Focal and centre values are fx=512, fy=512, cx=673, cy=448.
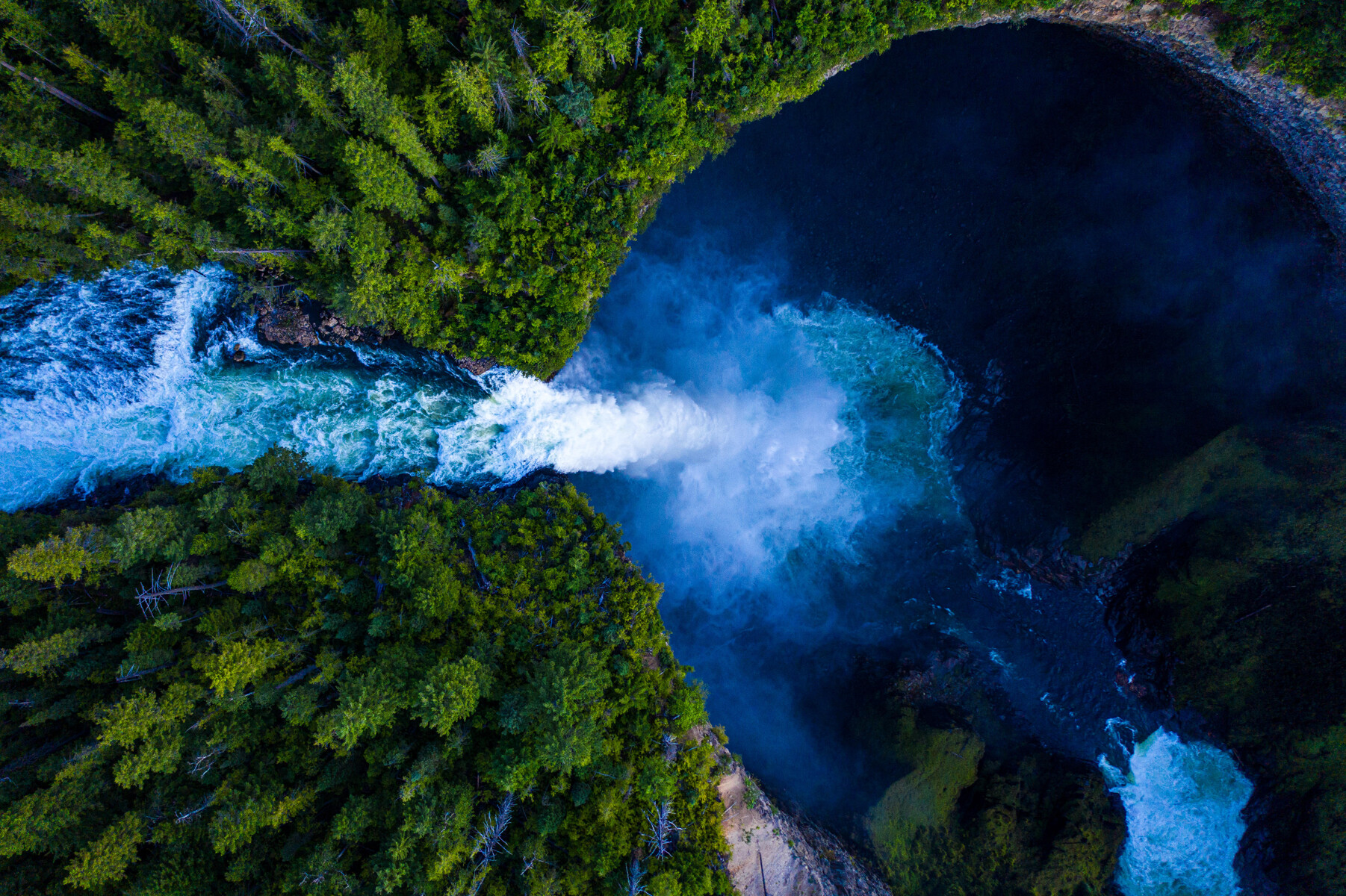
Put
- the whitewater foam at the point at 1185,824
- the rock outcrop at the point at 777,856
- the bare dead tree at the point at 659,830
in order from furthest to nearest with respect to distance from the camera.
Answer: the whitewater foam at the point at 1185,824, the rock outcrop at the point at 777,856, the bare dead tree at the point at 659,830

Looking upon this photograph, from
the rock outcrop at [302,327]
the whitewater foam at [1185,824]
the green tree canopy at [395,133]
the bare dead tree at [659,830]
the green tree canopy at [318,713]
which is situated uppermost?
the green tree canopy at [395,133]

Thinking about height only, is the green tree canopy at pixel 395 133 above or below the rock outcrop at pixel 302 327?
above

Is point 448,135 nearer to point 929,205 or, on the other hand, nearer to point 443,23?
point 443,23

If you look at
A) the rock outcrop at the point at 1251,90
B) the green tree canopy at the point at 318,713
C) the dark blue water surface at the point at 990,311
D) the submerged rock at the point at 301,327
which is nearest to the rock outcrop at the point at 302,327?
the submerged rock at the point at 301,327

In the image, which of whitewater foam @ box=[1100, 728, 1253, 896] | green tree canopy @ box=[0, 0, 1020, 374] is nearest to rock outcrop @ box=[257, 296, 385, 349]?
green tree canopy @ box=[0, 0, 1020, 374]

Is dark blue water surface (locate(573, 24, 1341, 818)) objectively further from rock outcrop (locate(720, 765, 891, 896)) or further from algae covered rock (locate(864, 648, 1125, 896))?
rock outcrop (locate(720, 765, 891, 896))

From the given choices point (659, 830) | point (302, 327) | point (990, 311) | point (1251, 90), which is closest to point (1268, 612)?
point (990, 311)

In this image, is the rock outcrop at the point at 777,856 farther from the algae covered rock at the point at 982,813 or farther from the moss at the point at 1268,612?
the moss at the point at 1268,612

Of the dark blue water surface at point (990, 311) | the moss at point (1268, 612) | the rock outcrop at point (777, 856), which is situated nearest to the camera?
the rock outcrop at point (777, 856)

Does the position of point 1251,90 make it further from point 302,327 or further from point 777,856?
point 302,327
